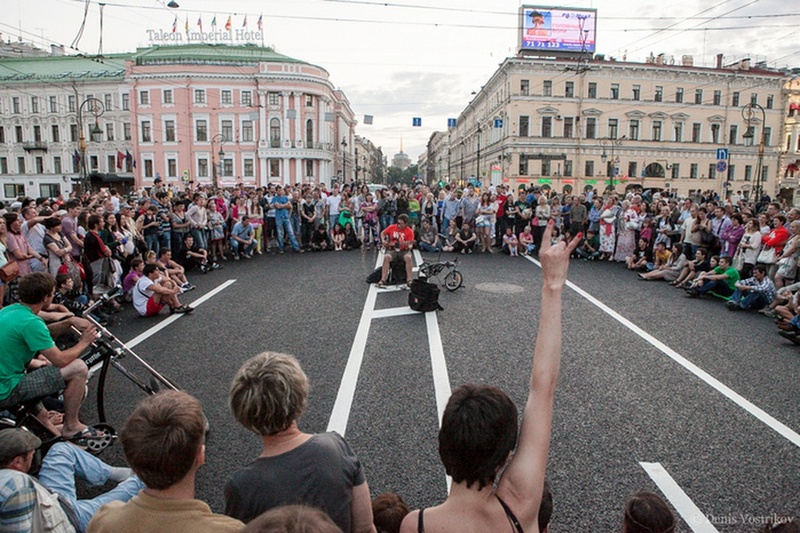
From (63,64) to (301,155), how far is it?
126 feet

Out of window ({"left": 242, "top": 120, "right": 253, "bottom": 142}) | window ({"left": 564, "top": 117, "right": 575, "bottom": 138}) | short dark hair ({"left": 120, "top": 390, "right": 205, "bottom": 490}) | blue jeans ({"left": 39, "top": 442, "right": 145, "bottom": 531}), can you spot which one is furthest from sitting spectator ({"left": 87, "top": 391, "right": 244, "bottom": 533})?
window ({"left": 242, "top": 120, "right": 253, "bottom": 142})

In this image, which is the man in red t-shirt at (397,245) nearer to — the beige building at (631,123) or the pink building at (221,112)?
the beige building at (631,123)

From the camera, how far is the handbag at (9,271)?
27.1ft

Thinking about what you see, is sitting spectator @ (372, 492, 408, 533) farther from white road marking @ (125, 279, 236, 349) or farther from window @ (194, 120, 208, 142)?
window @ (194, 120, 208, 142)

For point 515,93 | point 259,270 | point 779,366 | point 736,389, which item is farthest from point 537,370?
point 515,93

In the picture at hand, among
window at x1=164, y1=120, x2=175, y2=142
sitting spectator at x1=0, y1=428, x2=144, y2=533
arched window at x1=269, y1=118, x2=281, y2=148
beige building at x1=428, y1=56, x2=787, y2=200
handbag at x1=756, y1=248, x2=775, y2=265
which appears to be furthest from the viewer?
arched window at x1=269, y1=118, x2=281, y2=148

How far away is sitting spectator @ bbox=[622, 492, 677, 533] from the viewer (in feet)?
7.99

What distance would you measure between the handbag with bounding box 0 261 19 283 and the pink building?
208ft

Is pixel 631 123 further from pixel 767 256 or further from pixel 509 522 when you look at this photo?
pixel 509 522

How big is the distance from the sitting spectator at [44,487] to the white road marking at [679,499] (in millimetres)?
3821

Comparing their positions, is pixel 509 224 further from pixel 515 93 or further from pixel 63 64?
pixel 63 64

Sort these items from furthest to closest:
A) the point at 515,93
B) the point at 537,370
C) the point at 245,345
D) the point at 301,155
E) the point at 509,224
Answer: the point at 301,155, the point at 515,93, the point at 509,224, the point at 245,345, the point at 537,370

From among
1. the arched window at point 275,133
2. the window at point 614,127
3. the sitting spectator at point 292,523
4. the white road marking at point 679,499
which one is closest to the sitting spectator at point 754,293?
the white road marking at point 679,499

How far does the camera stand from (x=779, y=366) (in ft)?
23.1
